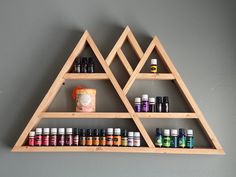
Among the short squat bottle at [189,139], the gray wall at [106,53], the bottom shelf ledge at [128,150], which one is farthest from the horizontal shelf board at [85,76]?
the short squat bottle at [189,139]

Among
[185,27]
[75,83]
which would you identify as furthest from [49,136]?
[185,27]

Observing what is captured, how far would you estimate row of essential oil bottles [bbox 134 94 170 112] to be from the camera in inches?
59.5

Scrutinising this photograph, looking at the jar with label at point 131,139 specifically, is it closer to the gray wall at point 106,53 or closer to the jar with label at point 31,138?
the gray wall at point 106,53

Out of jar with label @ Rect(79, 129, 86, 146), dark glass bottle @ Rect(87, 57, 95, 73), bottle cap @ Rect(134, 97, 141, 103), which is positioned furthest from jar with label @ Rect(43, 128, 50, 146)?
bottle cap @ Rect(134, 97, 141, 103)

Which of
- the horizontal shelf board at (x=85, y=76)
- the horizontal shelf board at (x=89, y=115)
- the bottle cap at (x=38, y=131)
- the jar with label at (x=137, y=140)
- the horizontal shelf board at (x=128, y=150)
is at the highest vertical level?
the horizontal shelf board at (x=85, y=76)

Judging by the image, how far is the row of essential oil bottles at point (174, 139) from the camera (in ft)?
4.82

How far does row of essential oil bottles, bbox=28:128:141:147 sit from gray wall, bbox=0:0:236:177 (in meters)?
0.10

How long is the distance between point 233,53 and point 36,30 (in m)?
1.09

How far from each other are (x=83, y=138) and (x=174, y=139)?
0.46 m

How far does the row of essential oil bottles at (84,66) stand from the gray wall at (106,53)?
0.12m

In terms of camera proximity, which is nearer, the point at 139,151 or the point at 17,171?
the point at 139,151

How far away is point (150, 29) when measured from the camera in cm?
163

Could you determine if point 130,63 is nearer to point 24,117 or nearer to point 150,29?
point 150,29

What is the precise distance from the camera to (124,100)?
1486mm
